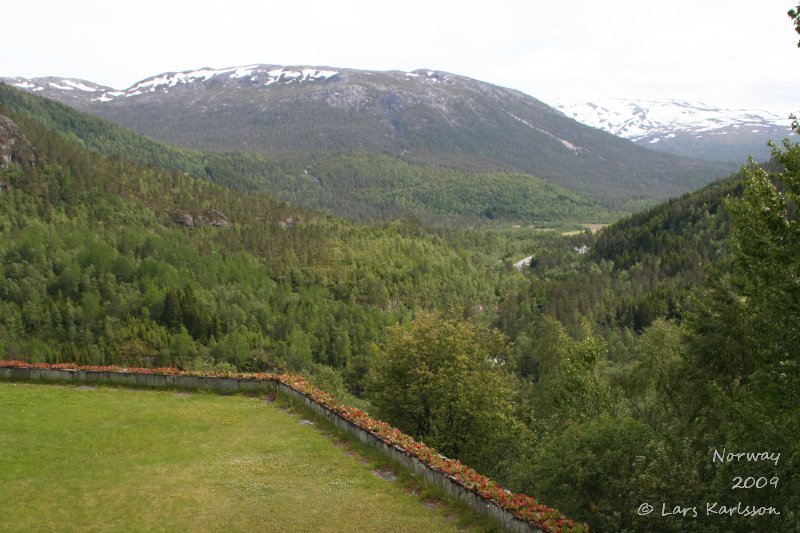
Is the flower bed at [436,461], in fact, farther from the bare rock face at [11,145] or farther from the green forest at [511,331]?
the bare rock face at [11,145]

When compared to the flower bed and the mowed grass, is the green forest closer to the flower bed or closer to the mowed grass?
the flower bed

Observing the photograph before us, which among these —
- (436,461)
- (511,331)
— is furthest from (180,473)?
(511,331)

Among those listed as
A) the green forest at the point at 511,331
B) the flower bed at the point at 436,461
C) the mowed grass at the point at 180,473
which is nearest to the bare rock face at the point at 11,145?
the green forest at the point at 511,331

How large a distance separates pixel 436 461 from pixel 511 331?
119089mm

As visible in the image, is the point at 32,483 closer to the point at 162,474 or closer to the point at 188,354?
the point at 162,474

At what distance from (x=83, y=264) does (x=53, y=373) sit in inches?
5038

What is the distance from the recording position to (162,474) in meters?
24.0

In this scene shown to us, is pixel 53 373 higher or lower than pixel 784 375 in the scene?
lower

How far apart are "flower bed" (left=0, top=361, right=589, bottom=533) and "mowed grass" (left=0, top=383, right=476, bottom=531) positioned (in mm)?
1486

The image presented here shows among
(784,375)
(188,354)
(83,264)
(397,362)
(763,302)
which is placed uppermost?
(763,302)

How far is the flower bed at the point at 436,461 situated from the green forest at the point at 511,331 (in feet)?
10.9

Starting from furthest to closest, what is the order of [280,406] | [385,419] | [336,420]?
[385,419], [280,406], [336,420]

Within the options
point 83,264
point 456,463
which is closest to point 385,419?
point 456,463

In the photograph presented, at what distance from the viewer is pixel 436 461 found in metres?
24.2
